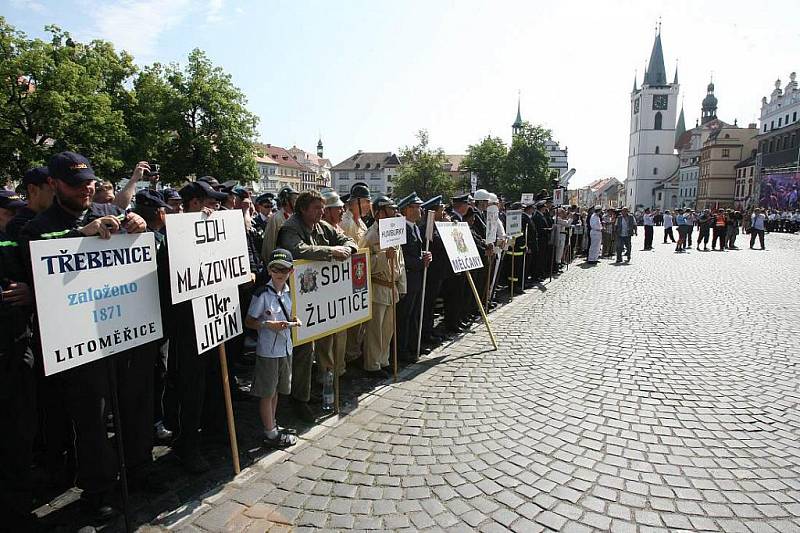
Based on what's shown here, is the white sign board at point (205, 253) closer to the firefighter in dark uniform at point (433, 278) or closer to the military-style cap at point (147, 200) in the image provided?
the military-style cap at point (147, 200)

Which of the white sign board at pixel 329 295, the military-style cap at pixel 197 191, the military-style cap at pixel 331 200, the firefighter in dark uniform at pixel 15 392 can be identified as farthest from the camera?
the military-style cap at pixel 331 200

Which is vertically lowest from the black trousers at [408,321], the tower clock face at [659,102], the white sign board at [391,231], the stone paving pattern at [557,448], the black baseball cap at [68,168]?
the stone paving pattern at [557,448]

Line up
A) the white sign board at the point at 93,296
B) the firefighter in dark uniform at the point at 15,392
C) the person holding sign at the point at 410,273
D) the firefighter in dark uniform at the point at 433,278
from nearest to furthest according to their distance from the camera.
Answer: the white sign board at the point at 93,296 < the firefighter in dark uniform at the point at 15,392 < the person holding sign at the point at 410,273 < the firefighter in dark uniform at the point at 433,278

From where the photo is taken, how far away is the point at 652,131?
110 m

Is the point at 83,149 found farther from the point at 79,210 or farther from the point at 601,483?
the point at 601,483

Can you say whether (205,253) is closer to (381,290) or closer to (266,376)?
(266,376)

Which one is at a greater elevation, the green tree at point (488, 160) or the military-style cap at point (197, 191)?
the green tree at point (488, 160)

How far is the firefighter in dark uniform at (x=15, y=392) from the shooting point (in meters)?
2.77

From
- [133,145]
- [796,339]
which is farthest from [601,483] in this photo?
[133,145]

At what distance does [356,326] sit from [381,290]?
0.67 metres

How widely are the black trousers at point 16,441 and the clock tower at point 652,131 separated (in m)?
122

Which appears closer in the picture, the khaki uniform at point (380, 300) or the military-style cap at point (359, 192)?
the khaki uniform at point (380, 300)

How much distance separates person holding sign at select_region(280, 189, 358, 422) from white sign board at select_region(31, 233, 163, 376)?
1.46m

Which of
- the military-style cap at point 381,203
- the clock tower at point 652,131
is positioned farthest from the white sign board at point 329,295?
the clock tower at point 652,131
